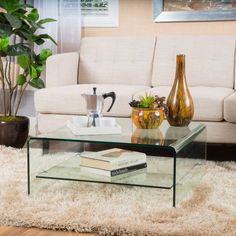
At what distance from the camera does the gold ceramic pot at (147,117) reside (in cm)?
272

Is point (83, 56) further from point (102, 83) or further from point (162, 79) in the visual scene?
point (162, 79)

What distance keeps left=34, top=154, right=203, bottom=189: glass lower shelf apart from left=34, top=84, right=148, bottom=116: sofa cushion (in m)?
0.95

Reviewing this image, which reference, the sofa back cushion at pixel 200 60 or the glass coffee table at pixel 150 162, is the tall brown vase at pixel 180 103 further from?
the sofa back cushion at pixel 200 60

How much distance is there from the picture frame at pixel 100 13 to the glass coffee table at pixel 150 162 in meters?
2.19

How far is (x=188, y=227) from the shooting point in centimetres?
214

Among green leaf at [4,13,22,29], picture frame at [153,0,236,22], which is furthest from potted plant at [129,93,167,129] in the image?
picture frame at [153,0,236,22]

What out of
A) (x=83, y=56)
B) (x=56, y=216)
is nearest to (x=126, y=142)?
(x=56, y=216)

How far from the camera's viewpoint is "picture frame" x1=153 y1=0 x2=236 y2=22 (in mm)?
4594

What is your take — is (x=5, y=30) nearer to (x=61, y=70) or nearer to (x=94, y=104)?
(x=61, y=70)

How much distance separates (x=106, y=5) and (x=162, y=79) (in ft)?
3.69

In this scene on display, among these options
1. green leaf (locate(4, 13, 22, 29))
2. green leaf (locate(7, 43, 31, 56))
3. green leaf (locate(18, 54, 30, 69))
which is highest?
green leaf (locate(4, 13, 22, 29))

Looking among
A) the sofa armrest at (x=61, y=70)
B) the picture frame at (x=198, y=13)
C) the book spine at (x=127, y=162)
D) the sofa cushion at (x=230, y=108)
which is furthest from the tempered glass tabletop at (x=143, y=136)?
the picture frame at (x=198, y=13)

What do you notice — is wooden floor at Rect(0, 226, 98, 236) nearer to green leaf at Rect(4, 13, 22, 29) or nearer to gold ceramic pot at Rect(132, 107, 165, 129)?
gold ceramic pot at Rect(132, 107, 165, 129)

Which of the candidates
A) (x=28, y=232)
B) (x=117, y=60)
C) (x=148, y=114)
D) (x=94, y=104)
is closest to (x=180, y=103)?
(x=148, y=114)
